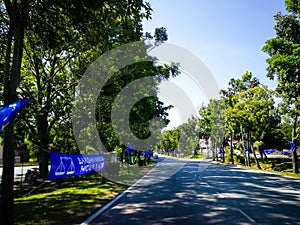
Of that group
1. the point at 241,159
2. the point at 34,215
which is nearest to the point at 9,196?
the point at 34,215

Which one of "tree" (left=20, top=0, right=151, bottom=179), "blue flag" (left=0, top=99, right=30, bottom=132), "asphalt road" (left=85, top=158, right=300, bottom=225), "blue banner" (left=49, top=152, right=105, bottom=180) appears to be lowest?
"asphalt road" (left=85, top=158, right=300, bottom=225)

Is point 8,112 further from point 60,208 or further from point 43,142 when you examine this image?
point 43,142

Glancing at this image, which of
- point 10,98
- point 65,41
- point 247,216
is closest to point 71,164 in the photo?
point 65,41

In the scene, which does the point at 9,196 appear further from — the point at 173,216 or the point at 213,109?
the point at 213,109

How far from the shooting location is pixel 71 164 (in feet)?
47.7

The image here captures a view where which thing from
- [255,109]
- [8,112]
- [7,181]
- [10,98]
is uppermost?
[255,109]

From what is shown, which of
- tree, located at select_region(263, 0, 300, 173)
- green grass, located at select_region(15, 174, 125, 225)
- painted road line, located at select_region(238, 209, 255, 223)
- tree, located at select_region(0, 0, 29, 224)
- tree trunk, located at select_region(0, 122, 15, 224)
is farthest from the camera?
tree, located at select_region(263, 0, 300, 173)

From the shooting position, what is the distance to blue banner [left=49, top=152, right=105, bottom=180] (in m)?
12.0

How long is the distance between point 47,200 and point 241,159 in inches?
1846

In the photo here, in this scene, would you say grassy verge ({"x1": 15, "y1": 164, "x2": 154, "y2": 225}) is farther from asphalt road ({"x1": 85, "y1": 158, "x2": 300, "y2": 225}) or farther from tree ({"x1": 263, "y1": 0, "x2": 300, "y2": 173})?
tree ({"x1": 263, "y1": 0, "x2": 300, "y2": 173})

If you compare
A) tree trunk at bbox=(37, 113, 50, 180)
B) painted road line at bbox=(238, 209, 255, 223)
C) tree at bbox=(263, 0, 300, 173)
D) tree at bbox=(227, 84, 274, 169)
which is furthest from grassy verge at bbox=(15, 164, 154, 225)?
tree at bbox=(227, 84, 274, 169)

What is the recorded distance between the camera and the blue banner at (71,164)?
39.5 ft

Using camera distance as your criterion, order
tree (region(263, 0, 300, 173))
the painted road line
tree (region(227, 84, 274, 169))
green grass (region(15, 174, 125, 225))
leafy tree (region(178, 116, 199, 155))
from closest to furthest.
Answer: the painted road line
green grass (region(15, 174, 125, 225))
tree (region(263, 0, 300, 173))
tree (region(227, 84, 274, 169))
leafy tree (region(178, 116, 199, 155))

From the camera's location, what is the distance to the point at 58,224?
314 inches
